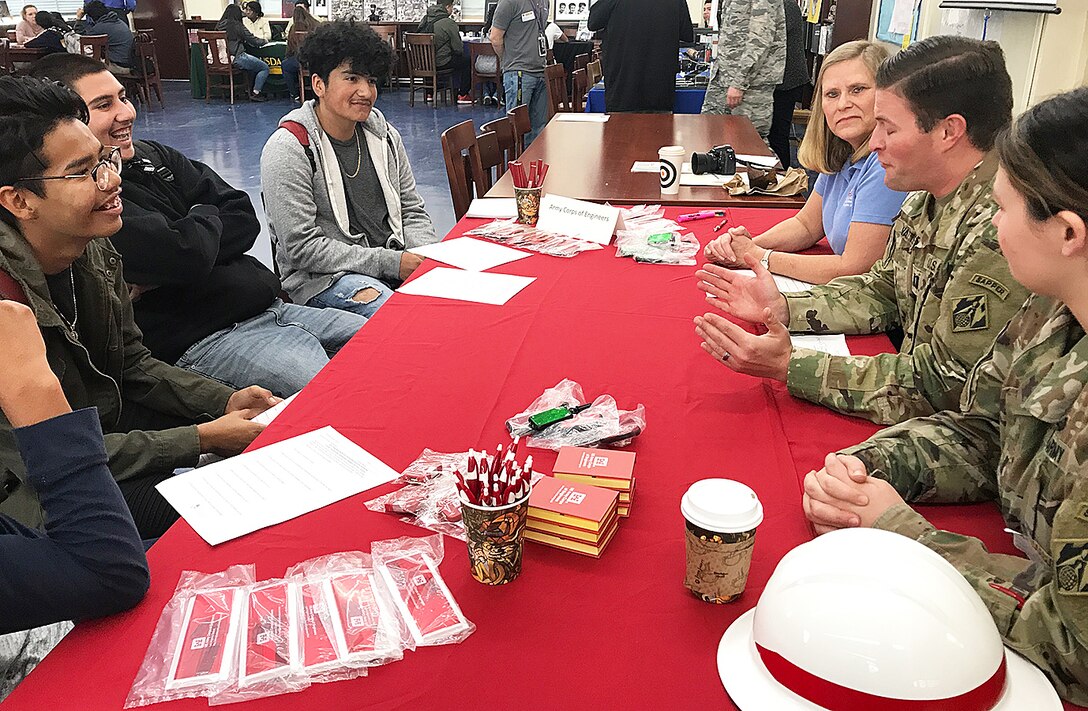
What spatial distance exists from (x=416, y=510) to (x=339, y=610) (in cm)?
22

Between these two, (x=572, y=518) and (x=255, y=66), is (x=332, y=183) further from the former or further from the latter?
(x=255, y=66)

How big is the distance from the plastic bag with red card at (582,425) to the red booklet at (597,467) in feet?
0.32

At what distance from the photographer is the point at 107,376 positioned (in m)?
1.78

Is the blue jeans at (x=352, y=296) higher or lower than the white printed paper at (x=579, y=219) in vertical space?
lower

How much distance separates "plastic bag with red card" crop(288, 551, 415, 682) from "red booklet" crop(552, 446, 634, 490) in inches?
12.2

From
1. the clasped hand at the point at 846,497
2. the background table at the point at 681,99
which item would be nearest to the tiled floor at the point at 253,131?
the background table at the point at 681,99

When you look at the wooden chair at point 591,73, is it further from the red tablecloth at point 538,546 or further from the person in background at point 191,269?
the red tablecloth at point 538,546

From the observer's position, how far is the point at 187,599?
103cm

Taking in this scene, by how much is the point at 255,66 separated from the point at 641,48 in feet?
24.5

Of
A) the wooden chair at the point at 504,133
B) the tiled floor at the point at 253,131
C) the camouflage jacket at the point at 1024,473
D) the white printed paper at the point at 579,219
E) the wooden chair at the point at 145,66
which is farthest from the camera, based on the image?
the wooden chair at the point at 145,66

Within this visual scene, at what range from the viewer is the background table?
21.2 feet

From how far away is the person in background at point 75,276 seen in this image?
1.57 metres

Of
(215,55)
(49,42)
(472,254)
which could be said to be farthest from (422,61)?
(472,254)

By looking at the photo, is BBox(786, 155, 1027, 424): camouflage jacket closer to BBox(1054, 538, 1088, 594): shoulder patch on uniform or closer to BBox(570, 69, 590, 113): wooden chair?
BBox(1054, 538, 1088, 594): shoulder patch on uniform
